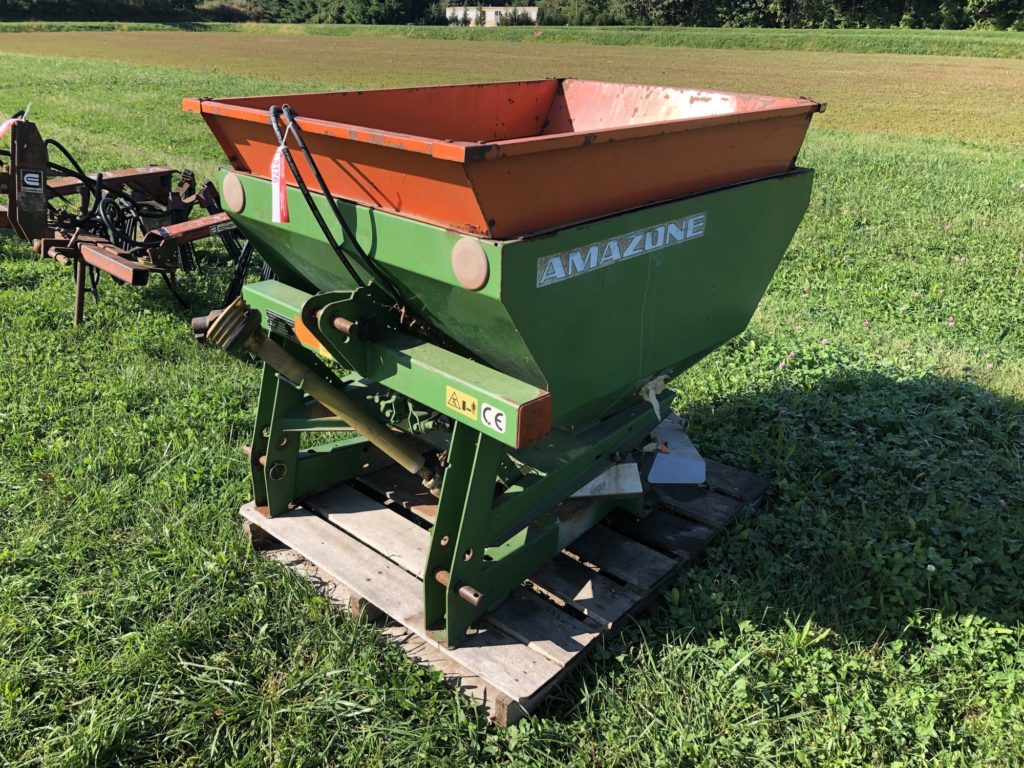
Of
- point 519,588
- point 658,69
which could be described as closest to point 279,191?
point 519,588

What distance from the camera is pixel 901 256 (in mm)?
6711

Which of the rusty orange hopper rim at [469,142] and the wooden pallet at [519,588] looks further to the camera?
the wooden pallet at [519,588]

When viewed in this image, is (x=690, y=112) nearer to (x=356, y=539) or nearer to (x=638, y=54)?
(x=356, y=539)

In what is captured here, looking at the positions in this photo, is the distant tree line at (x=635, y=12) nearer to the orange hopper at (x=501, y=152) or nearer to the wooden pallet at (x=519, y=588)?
the orange hopper at (x=501, y=152)

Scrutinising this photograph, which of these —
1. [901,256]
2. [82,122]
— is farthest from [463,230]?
[82,122]

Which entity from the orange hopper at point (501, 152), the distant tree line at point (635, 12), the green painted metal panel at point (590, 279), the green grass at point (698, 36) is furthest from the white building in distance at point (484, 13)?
the green painted metal panel at point (590, 279)

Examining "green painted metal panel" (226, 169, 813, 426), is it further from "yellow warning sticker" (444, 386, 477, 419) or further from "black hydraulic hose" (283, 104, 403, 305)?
"yellow warning sticker" (444, 386, 477, 419)

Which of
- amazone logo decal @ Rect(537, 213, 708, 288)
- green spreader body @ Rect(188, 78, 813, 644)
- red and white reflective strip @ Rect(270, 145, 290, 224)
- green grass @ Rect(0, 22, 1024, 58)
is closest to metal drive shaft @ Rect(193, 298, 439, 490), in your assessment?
green spreader body @ Rect(188, 78, 813, 644)

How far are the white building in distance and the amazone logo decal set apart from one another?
62.1 meters

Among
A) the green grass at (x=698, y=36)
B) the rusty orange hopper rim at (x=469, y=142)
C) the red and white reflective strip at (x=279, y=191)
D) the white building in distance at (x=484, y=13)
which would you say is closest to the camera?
the rusty orange hopper rim at (x=469, y=142)

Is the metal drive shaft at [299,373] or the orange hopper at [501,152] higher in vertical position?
the orange hopper at [501,152]

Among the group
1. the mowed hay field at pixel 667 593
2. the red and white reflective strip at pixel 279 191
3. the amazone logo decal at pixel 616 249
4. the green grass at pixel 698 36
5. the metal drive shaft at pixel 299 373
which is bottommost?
the mowed hay field at pixel 667 593

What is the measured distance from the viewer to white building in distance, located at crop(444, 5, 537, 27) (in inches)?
2345

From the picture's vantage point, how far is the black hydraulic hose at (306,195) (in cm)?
226
